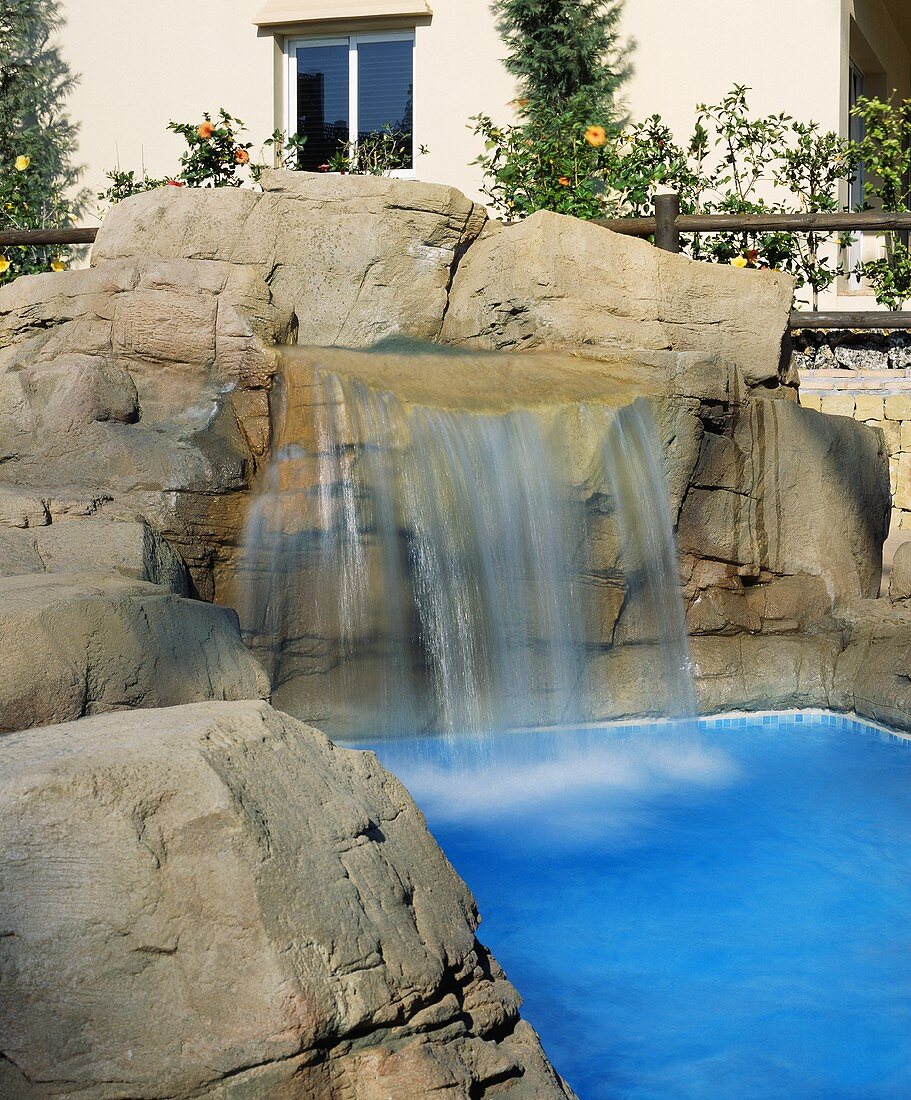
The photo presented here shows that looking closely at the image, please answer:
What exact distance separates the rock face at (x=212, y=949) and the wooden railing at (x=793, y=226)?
7.93 m

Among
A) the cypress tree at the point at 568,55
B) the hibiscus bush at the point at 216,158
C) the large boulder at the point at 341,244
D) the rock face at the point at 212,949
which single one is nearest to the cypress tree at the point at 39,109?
the hibiscus bush at the point at 216,158

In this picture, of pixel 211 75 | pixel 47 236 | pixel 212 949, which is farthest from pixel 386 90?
pixel 212 949

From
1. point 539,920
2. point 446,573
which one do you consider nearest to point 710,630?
point 446,573

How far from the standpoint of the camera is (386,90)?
1274 cm

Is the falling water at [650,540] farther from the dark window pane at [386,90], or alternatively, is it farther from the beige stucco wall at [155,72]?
the beige stucco wall at [155,72]

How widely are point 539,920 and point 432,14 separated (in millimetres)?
10439

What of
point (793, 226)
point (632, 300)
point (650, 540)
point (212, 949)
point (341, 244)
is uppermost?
point (793, 226)

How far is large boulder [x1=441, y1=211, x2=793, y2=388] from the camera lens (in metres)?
6.95

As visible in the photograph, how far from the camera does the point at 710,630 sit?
650 centimetres

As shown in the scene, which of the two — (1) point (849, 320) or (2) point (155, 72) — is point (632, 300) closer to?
(1) point (849, 320)

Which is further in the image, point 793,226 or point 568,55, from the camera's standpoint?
point 568,55

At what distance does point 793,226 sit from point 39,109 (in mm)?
8171

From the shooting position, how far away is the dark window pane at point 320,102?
12.8 meters

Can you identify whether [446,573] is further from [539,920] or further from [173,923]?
[173,923]
